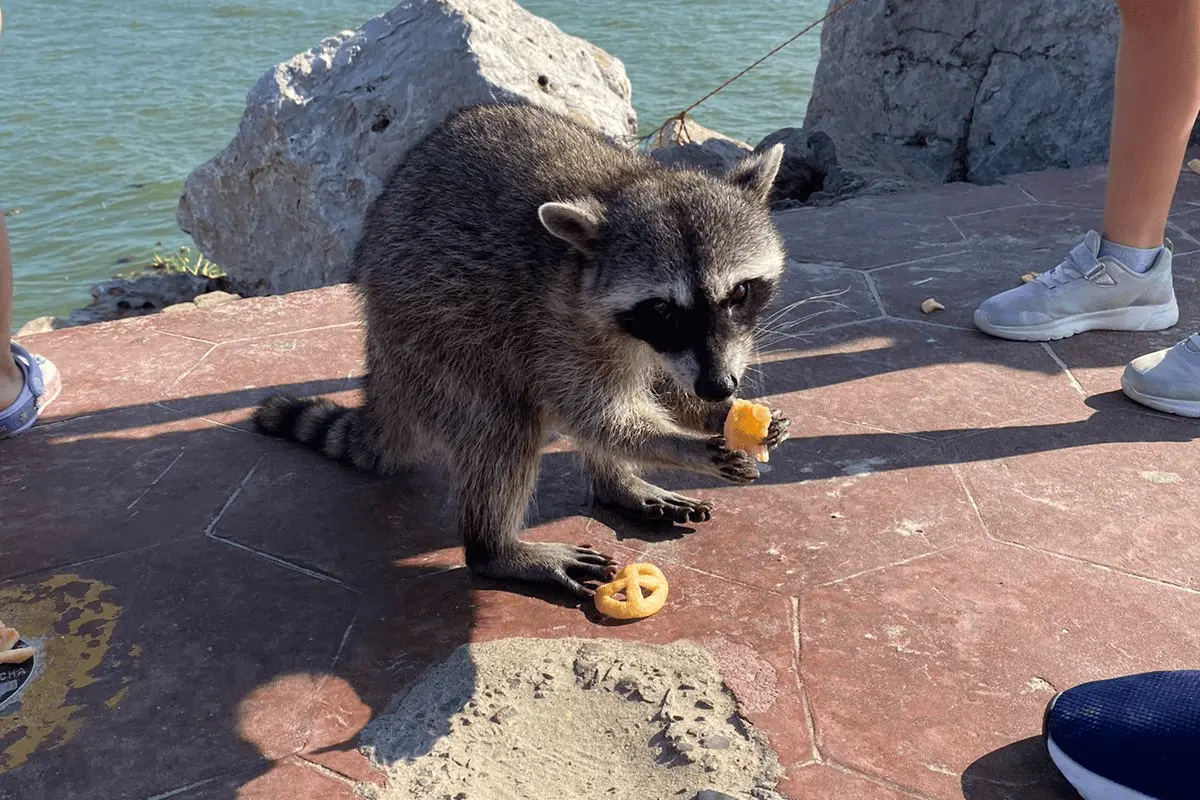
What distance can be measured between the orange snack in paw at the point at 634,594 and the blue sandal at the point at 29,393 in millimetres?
2235

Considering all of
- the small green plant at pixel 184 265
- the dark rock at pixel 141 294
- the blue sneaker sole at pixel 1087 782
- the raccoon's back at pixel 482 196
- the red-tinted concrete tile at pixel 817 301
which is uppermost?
the raccoon's back at pixel 482 196

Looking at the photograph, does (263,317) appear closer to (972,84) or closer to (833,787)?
(833,787)

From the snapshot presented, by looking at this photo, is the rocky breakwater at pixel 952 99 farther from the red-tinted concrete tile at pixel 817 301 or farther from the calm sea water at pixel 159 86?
the calm sea water at pixel 159 86

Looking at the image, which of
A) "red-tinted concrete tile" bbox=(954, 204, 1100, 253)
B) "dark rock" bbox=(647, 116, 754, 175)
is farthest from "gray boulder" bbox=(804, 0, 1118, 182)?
"red-tinted concrete tile" bbox=(954, 204, 1100, 253)

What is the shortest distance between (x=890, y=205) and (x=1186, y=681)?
3937mm

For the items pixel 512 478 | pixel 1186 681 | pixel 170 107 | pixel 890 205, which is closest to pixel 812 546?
pixel 512 478

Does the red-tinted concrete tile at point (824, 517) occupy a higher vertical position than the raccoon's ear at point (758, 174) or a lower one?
lower

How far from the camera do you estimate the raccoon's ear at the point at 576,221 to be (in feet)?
9.81

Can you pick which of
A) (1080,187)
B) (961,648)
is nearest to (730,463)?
(961,648)

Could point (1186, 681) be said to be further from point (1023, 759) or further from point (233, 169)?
point (233, 169)

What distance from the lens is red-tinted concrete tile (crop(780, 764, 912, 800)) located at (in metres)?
2.30

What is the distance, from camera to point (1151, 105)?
3785 millimetres

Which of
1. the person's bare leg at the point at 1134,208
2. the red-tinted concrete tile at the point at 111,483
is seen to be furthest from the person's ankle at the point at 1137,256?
the red-tinted concrete tile at the point at 111,483

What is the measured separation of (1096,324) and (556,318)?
7.57ft
